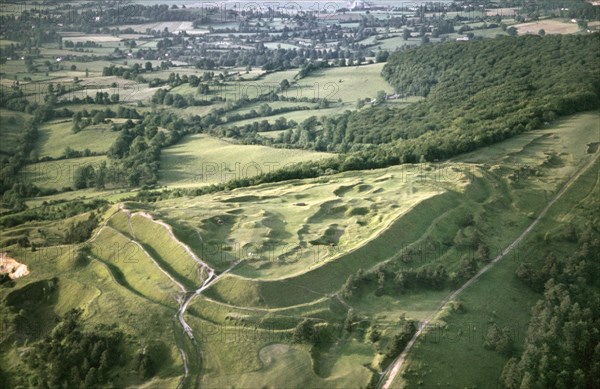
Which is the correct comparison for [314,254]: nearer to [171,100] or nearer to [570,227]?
[570,227]

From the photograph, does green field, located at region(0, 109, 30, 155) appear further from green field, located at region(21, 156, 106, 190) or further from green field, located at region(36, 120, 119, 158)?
green field, located at region(21, 156, 106, 190)

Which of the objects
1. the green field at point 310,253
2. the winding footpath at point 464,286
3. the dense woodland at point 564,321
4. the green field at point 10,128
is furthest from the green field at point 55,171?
the dense woodland at point 564,321

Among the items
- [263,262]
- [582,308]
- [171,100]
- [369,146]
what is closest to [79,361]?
[263,262]

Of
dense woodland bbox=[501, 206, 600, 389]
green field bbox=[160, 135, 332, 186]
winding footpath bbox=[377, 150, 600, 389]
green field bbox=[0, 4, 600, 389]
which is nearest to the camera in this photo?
winding footpath bbox=[377, 150, 600, 389]

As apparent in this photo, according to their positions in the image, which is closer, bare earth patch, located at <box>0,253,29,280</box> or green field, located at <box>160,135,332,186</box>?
bare earth patch, located at <box>0,253,29,280</box>

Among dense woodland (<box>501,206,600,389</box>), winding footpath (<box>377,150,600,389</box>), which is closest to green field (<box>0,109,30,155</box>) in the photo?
winding footpath (<box>377,150,600,389</box>)

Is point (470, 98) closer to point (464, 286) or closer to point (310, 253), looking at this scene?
point (464, 286)
